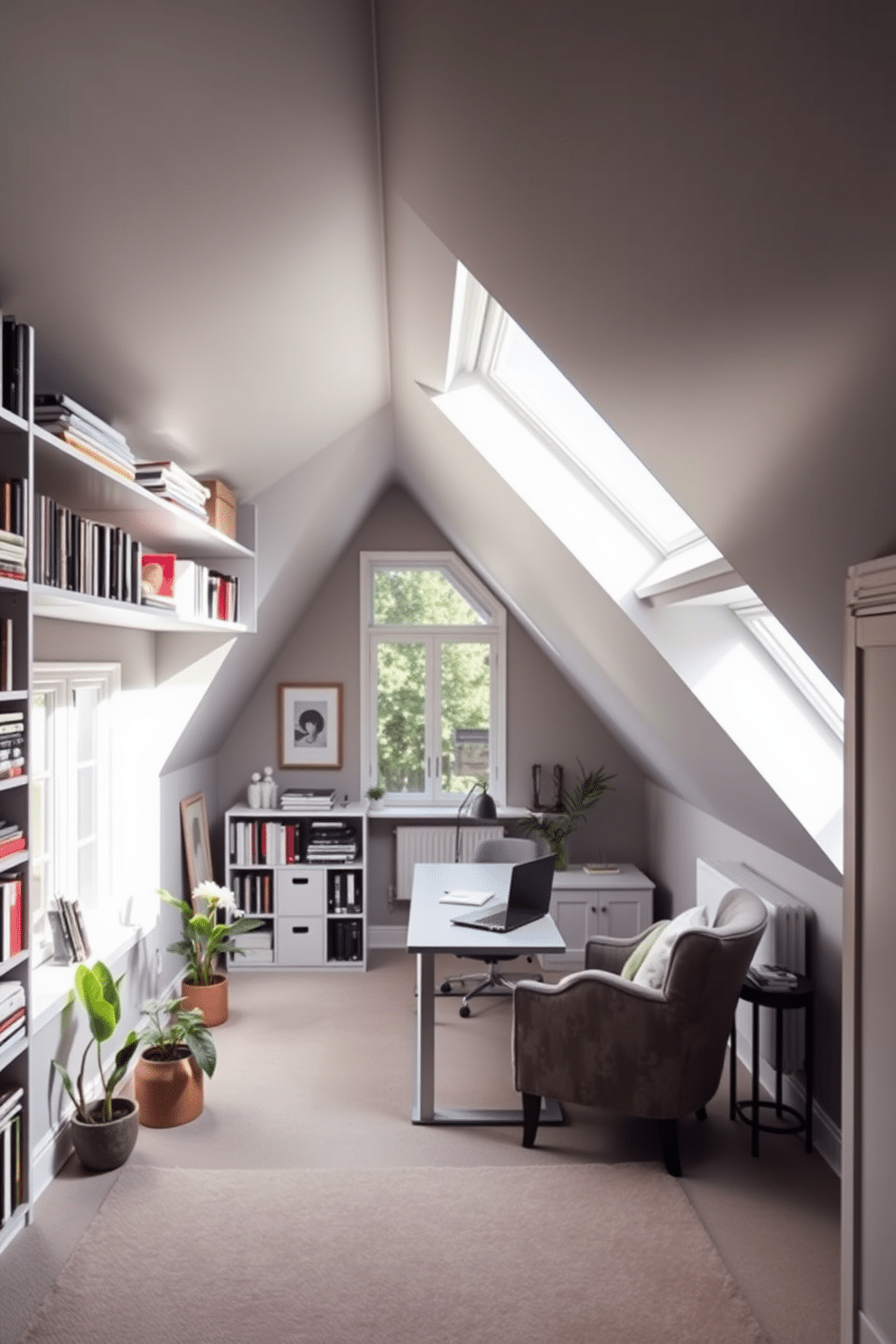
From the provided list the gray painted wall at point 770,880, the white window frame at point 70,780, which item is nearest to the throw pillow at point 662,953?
the gray painted wall at point 770,880

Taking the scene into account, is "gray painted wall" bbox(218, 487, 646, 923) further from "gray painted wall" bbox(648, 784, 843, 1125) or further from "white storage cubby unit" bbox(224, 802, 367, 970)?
"white storage cubby unit" bbox(224, 802, 367, 970)

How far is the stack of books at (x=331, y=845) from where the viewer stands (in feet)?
20.9

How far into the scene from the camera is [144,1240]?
316cm

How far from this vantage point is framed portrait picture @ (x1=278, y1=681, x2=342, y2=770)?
7004 millimetres

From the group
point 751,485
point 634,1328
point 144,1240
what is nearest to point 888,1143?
point 634,1328

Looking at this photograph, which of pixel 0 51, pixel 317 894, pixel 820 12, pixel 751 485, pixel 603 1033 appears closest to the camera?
pixel 820 12

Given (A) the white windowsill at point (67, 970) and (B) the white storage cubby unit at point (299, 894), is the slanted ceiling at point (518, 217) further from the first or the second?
(B) the white storage cubby unit at point (299, 894)

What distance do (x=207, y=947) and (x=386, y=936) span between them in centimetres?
206

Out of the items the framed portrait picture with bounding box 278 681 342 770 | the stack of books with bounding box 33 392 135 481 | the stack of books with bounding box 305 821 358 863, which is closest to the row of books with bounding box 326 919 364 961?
the stack of books with bounding box 305 821 358 863

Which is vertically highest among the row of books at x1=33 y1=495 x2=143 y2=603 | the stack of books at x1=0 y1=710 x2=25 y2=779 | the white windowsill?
the row of books at x1=33 y1=495 x2=143 y2=603

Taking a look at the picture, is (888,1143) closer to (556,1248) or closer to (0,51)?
(556,1248)

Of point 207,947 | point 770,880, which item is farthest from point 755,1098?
point 207,947

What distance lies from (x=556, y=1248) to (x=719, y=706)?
80.2 inches

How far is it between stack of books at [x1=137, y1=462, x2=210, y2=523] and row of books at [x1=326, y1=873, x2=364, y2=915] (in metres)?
3.03
